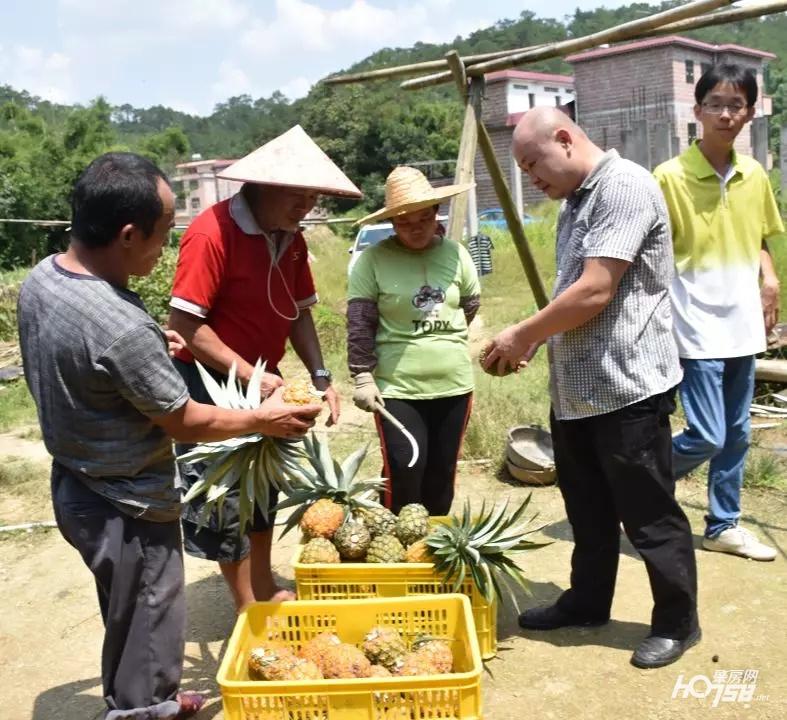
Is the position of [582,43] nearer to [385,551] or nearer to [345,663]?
[385,551]

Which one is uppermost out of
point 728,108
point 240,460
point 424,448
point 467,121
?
point 467,121

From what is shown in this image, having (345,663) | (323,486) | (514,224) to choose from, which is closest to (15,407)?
(514,224)

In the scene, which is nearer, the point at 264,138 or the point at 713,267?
the point at 713,267

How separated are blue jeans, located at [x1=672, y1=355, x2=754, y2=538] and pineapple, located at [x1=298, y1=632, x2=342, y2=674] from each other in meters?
2.10

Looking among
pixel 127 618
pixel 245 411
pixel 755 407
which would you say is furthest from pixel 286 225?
pixel 755 407

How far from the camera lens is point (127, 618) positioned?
279 cm

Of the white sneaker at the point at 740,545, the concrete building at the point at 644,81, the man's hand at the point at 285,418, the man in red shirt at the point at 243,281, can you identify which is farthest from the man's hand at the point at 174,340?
the concrete building at the point at 644,81

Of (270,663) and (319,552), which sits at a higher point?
(319,552)

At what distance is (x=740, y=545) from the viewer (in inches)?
175

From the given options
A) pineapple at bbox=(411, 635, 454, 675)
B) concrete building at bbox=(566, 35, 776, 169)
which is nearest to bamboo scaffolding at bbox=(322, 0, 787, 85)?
pineapple at bbox=(411, 635, 454, 675)

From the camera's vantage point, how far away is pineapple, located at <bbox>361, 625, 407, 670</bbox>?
2.99 m

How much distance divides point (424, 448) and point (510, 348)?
80 centimetres

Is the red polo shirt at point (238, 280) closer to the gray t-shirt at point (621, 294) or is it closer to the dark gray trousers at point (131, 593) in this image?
the dark gray trousers at point (131, 593)

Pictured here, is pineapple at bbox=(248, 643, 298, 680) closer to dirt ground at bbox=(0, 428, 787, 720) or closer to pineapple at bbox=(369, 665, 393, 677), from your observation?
pineapple at bbox=(369, 665, 393, 677)
